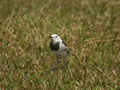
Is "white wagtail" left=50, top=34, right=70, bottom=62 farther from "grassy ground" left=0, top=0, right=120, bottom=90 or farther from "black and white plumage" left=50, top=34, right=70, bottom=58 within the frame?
"grassy ground" left=0, top=0, right=120, bottom=90

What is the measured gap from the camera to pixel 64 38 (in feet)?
24.5

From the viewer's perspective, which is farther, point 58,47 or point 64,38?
point 64,38

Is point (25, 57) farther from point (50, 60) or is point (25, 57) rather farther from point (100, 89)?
point (100, 89)

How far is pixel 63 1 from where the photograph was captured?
947 cm

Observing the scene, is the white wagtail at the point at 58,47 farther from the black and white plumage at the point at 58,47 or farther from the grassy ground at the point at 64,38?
the grassy ground at the point at 64,38

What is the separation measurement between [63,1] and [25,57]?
134 inches

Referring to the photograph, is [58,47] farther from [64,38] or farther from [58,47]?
[64,38]

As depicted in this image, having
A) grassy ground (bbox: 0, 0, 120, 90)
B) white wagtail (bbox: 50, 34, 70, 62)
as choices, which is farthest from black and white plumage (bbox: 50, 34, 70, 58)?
grassy ground (bbox: 0, 0, 120, 90)

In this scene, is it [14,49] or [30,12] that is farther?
[30,12]

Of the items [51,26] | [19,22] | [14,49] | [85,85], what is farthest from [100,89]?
[19,22]

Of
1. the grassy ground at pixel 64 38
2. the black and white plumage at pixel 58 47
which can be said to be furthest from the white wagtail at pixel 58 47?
the grassy ground at pixel 64 38

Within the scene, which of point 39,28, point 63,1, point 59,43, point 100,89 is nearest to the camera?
point 100,89

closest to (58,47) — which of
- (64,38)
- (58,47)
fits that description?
(58,47)

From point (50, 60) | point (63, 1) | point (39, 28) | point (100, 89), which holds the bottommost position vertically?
point (100, 89)
